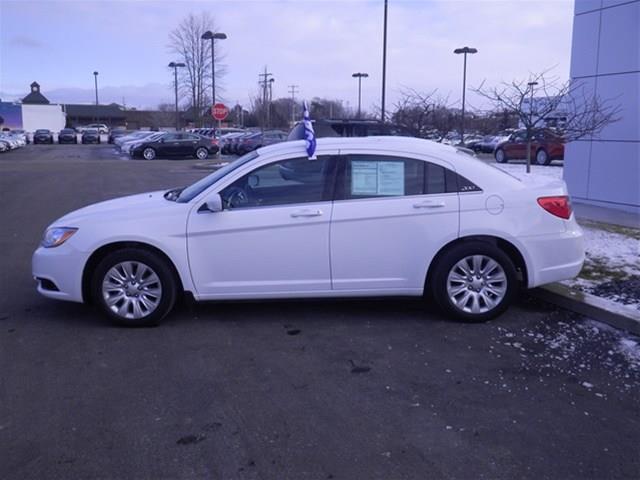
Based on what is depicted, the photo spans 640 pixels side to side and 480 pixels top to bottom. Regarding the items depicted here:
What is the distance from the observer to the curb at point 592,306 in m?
5.23

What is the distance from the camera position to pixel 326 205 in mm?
5492

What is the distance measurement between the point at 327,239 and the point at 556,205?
2.07 m

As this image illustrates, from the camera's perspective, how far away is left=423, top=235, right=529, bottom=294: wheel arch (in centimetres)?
556

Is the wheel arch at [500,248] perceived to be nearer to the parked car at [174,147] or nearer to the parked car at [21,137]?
the parked car at [174,147]

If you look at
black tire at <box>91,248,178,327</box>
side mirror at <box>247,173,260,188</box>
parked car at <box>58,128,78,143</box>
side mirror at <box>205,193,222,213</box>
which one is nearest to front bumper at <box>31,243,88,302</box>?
black tire at <box>91,248,178,327</box>

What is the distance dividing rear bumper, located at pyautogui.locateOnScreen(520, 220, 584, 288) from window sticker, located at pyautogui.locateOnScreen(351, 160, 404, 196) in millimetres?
1206

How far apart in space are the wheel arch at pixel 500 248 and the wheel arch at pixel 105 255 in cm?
218

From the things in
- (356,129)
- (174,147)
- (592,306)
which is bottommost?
(592,306)

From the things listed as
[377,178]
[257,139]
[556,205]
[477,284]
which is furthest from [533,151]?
[377,178]

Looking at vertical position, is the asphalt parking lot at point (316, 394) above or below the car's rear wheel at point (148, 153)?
below

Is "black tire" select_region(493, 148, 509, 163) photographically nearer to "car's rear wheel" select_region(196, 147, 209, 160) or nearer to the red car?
the red car

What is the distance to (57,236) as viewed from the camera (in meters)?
5.57

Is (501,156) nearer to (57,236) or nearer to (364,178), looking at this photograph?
(364,178)

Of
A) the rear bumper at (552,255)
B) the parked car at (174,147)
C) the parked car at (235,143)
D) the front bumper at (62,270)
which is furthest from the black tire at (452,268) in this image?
the parked car at (235,143)
